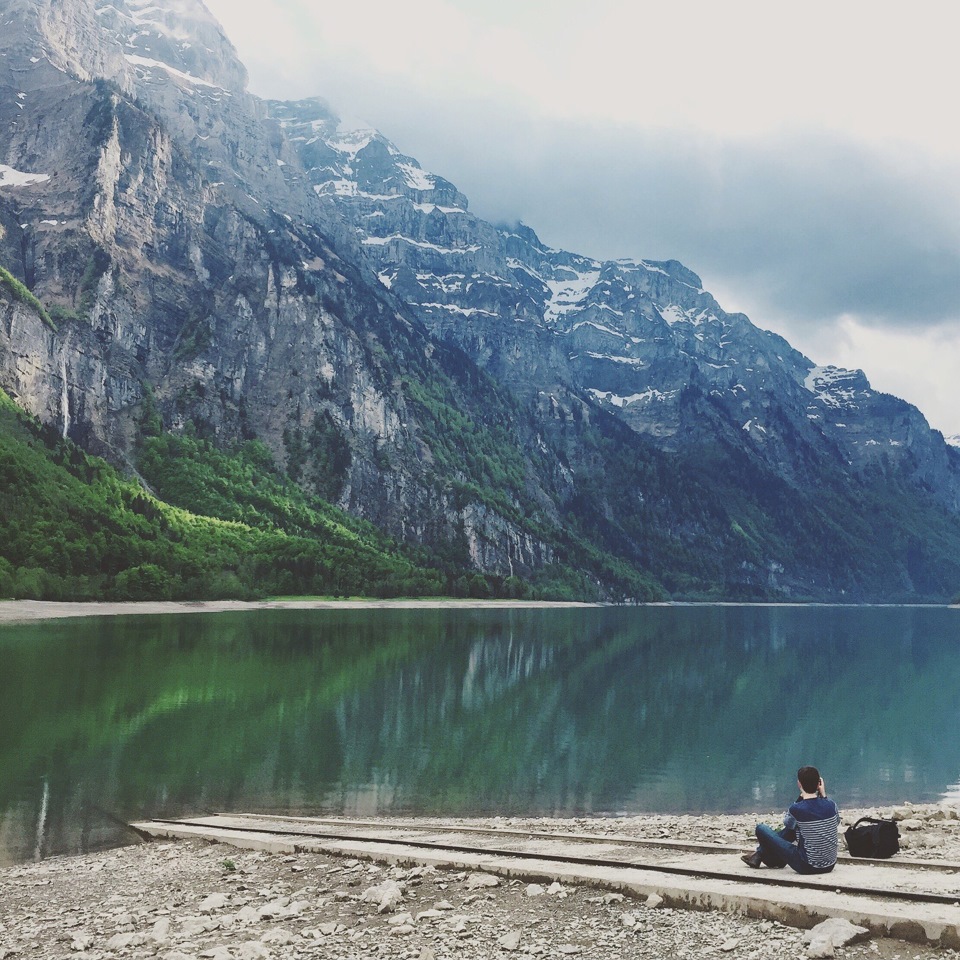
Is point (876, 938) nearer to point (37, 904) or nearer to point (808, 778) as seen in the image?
point (808, 778)

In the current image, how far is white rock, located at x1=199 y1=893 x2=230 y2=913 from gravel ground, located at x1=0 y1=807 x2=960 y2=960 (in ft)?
0.17

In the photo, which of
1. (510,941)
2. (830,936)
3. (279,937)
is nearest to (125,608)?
(279,937)

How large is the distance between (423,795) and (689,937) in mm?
26341

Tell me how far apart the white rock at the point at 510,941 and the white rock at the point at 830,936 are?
14.6 feet

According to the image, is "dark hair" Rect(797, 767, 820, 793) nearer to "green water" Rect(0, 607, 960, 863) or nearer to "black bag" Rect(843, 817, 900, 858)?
"black bag" Rect(843, 817, 900, 858)

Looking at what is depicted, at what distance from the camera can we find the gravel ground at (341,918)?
13.0m

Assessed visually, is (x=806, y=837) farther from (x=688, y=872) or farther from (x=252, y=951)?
(x=252, y=951)

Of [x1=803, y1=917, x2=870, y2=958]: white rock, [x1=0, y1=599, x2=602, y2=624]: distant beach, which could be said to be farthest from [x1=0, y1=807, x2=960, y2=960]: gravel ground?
[x1=0, y1=599, x2=602, y2=624]: distant beach

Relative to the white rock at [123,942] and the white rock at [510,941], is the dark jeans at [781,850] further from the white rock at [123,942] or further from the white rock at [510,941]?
the white rock at [123,942]

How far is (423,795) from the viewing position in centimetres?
3753

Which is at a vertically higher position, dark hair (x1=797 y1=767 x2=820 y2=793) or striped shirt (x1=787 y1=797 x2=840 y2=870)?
dark hair (x1=797 y1=767 x2=820 y2=793)

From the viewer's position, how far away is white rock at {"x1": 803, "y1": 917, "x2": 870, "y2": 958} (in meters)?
11.5

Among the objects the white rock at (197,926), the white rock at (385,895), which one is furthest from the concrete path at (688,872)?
the white rock at (197,926)

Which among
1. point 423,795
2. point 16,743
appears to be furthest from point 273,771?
point 16,743
